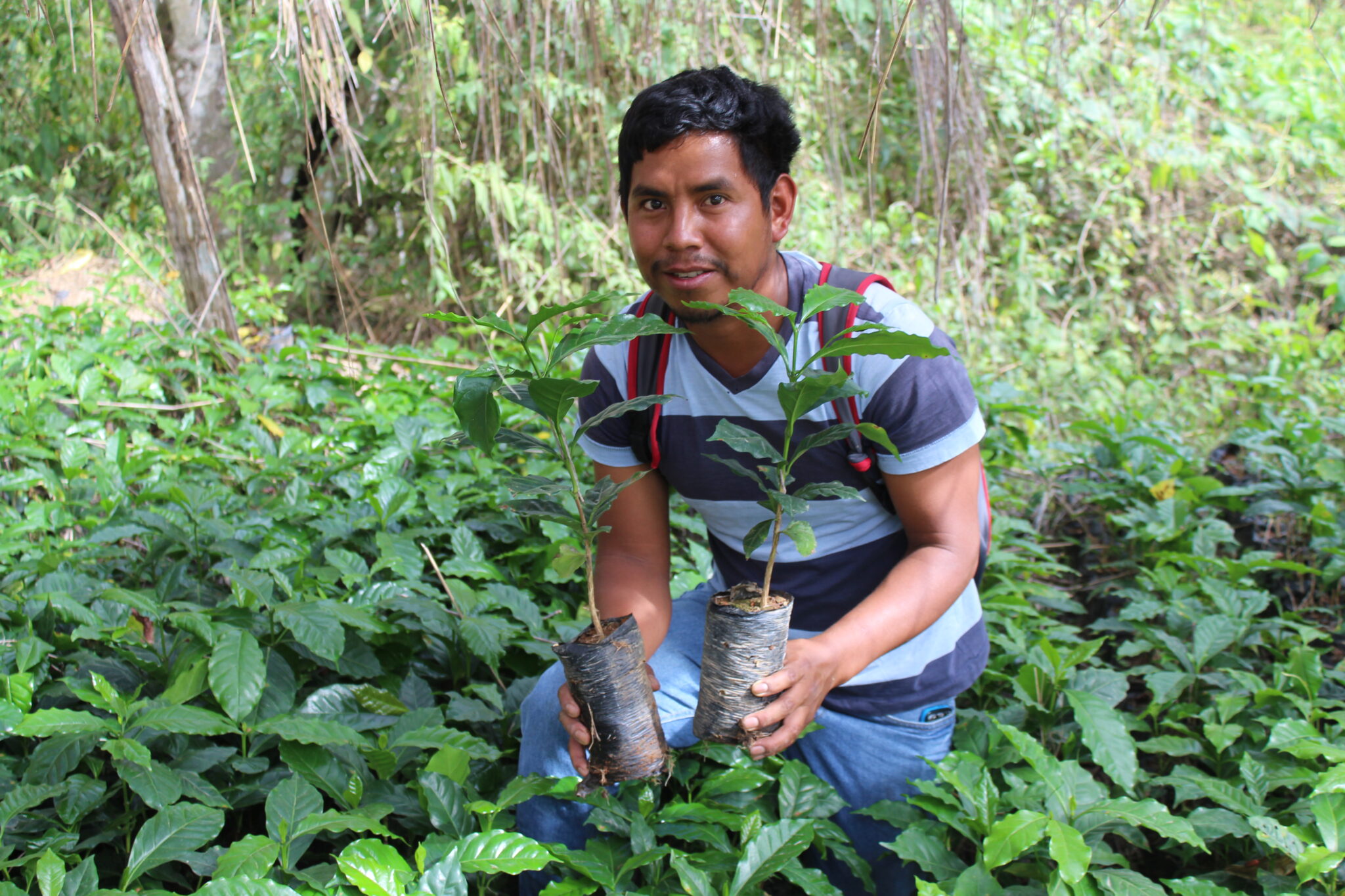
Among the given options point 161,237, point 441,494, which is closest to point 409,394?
point 441,494

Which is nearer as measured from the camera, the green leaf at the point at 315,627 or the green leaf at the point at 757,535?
the green leaf at the point at 757,535

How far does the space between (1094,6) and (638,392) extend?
21.9 feet

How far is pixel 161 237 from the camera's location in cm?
632

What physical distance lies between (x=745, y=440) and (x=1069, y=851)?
85cm

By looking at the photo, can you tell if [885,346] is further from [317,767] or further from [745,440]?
[317,767]

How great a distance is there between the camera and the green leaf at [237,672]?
5.63 feet

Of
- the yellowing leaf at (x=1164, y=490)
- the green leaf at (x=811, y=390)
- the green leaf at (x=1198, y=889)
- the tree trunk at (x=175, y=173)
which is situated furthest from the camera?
the tree trunk at (x=175, y=173)

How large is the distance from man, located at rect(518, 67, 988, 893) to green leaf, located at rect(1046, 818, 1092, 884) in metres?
0.36

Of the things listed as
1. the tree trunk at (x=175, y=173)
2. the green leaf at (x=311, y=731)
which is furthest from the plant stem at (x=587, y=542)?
the tree trunk at (x=175, y=173)

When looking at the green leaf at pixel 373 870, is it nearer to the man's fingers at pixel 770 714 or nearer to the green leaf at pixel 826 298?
the man's fingers at pixel 770 714

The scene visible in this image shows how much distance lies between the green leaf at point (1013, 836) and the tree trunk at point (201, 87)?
16.2ft

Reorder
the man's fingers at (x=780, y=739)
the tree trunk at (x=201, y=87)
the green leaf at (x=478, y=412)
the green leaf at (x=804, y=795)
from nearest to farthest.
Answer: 1. the green leaf at (x=478, y=412)
2. the man's fingers at (x=780, y=739)
3. the green leaf at (x=804, y=795)
4. the tree trunk at (x=201, y=87)

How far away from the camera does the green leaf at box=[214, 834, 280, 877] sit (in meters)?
1.42

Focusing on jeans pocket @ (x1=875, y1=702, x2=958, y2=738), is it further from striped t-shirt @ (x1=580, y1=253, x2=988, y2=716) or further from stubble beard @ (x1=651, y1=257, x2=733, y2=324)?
stubble beard @ (x1=651, y1=257, x2=733, y2=324)
